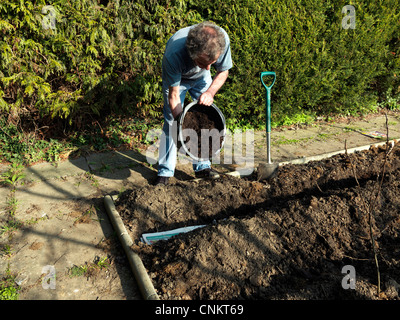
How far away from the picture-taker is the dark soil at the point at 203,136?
11.4 ft

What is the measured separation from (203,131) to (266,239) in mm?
1403

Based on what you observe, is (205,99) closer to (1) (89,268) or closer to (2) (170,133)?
(2) (170,133)

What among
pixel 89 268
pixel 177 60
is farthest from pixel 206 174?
pixel 89 268

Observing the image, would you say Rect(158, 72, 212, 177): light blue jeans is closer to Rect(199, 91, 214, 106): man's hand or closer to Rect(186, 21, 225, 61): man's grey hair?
→ Rect(199, 91, 214, 106): man's hand

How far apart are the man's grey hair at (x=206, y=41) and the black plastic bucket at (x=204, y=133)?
66 cm

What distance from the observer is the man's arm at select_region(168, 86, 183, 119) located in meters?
3.34

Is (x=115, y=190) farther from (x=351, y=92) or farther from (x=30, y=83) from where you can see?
(x=351, y=92)

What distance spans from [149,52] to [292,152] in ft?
8.43

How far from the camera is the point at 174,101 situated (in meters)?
3.39

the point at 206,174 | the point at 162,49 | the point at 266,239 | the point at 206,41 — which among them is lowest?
the point at 206,174

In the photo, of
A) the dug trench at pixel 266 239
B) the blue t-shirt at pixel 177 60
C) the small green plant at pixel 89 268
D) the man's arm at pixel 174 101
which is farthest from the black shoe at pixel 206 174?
the small green plant at pixel 89 268

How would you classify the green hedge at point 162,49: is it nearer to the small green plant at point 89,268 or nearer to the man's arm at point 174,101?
the man's arm at point 174,101

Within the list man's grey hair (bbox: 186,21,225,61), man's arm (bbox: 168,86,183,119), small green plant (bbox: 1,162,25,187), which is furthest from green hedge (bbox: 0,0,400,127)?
man's grey hair (bbox: 186,21,225,61)

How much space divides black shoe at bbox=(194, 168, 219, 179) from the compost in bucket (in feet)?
1.50
